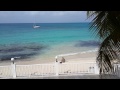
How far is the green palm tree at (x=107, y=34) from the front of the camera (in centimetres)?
262

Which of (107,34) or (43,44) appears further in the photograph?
(43,44)

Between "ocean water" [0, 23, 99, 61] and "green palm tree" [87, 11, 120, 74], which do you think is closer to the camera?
"green palm tree" [87, 11, 120, 74]

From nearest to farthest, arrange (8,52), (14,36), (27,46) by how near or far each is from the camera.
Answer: (8,52)
(27,46)
(14,36)

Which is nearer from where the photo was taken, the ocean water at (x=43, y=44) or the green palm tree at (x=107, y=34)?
the green palm tree at (x=107, y=34)

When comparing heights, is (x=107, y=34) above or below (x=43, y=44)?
below

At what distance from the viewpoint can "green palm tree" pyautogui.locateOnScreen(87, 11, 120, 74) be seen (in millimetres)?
2619

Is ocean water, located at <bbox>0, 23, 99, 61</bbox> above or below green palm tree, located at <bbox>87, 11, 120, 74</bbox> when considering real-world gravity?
above

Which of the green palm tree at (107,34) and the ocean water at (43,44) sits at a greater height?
the ocean water at (43,44)

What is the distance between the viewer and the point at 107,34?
9.40 feet
